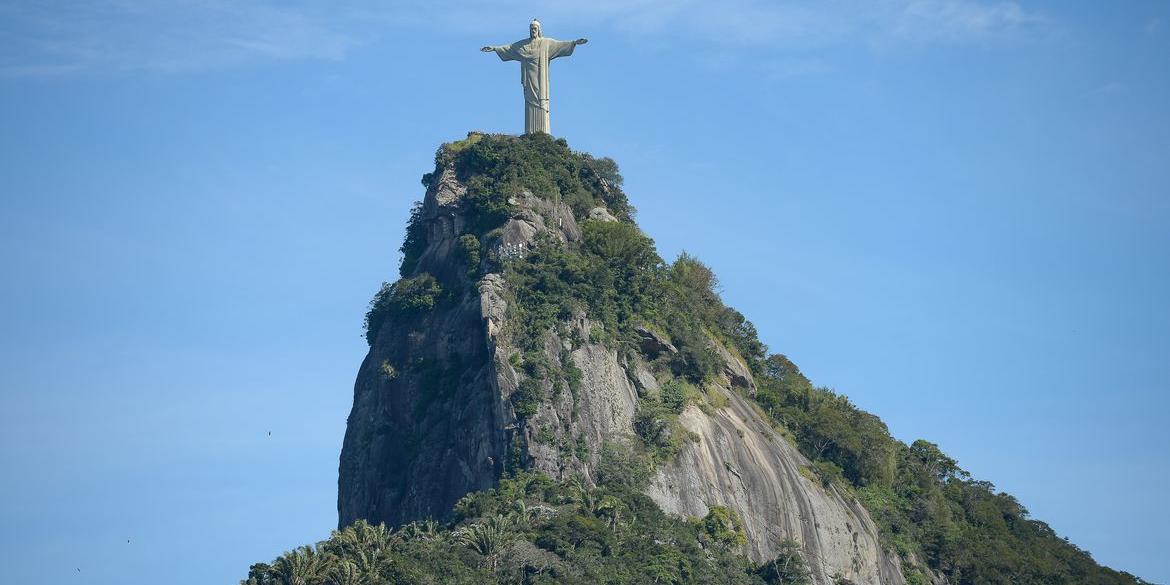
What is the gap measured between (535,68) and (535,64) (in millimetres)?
218

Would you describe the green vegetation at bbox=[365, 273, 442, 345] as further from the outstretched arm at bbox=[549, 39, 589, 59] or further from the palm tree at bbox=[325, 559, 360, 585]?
the palm tree at bbox=[325, 559, 360, 585]

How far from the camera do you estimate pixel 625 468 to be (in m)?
104

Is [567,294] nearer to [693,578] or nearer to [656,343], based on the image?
[656,343]

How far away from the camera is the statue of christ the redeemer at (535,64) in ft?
394

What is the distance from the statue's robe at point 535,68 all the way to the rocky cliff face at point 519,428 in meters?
6.80

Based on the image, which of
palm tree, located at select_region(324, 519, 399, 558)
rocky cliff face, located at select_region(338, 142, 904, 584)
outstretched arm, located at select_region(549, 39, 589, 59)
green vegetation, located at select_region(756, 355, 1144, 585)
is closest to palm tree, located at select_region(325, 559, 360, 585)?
palm tree, located at select_region(324, 519, 399, 558)

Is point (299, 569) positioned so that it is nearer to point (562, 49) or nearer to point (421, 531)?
point (421, 531)

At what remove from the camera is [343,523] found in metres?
110

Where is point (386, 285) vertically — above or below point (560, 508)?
above

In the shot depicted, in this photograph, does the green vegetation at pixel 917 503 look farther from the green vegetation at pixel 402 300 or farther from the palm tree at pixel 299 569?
the palm tree at pixel 299 569

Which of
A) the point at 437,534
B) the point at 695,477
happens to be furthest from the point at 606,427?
the point at 437,534

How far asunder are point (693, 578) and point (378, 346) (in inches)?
978

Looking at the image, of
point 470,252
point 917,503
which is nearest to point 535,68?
point 470,252

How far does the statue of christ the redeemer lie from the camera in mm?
120062
